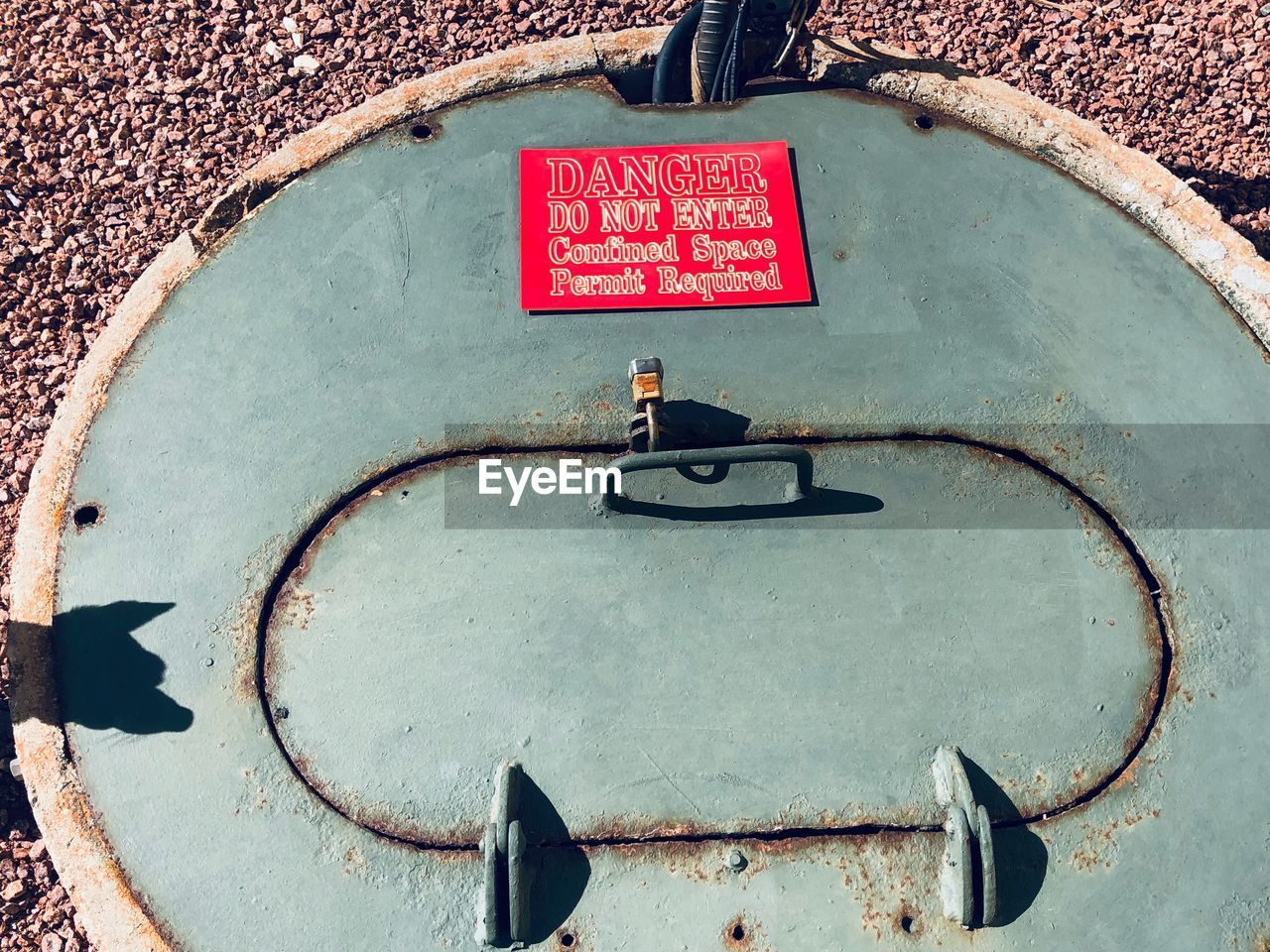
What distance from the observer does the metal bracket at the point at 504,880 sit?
1.98m

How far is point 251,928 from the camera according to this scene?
2.13 meters

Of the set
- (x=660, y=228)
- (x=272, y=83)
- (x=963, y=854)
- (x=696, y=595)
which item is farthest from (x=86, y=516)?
(x=963, y=854)

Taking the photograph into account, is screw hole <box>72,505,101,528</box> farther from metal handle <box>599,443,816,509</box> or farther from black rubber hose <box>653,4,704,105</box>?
black rubber hose <box>653,4,704,105</box>

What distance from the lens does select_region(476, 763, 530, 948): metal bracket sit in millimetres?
1984

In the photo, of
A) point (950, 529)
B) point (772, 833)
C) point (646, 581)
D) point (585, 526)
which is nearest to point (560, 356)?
point (585, 526)

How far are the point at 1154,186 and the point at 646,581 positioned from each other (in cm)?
181

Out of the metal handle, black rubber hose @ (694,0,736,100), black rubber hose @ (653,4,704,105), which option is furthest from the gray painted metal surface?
black rubber hose @ (653,4,704,105)

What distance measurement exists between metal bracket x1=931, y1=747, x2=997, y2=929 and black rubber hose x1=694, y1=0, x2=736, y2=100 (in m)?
1.92

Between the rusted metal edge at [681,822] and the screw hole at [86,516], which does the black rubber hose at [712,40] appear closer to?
the rusted metal edge at [681,822]

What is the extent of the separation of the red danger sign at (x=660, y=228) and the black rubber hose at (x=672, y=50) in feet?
1.08

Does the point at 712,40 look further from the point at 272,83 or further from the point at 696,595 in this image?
the point at 272,83

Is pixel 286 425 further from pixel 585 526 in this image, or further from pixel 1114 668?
pixel 1114 668

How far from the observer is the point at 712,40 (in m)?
2.74

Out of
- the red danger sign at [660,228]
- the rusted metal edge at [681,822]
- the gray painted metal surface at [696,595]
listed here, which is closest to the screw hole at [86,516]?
the gray painted metal surface at [696,595]
